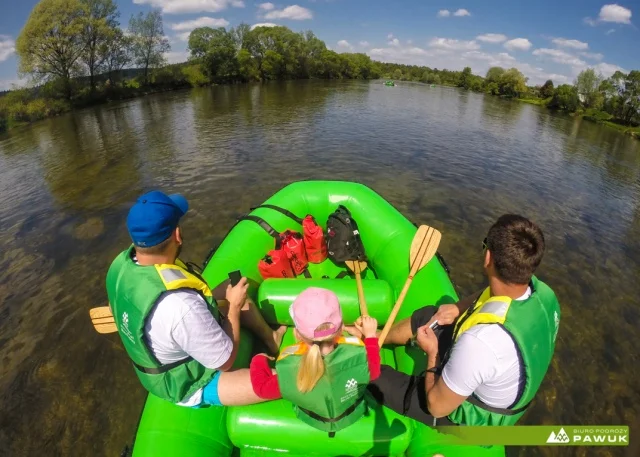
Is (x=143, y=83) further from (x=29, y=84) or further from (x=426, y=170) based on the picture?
(x=426, y=170)

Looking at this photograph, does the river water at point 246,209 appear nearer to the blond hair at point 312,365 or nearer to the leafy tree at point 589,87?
the blond hair at point 312,365

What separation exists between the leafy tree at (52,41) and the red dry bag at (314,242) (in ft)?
Result: 93.6

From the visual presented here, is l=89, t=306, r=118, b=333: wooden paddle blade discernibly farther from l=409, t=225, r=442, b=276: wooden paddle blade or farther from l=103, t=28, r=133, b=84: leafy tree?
l=103, t=28, r=133, b=84: leafy tree

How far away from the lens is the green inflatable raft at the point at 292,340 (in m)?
2.33

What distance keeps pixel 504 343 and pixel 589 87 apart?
5477cm

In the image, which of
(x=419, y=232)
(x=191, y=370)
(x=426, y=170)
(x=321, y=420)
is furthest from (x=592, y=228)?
(x=191, y=370)

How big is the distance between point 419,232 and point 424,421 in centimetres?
208

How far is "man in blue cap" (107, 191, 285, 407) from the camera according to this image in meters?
1.93

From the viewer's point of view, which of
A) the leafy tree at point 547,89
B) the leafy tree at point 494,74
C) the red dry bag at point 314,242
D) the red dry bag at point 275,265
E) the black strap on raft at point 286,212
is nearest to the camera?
the red dry bag at point 275,265

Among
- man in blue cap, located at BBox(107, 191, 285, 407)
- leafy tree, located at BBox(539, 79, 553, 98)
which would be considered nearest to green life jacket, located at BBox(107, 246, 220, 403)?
man in blue cap, located at BBox(107, 191, 285, 407)

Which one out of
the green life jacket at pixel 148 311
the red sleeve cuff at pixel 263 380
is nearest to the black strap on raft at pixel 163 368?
the green life jacket at pixel 148 311

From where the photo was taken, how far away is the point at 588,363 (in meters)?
4.46

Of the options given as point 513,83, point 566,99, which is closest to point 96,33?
point 566,99

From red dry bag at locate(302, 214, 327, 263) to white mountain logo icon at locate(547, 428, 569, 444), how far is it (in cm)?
306
